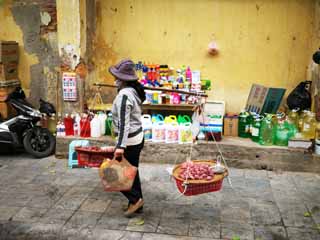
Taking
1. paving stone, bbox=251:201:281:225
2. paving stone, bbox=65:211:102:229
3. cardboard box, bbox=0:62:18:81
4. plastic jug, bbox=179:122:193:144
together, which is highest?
cardboard box, bbox=0:62:18:81

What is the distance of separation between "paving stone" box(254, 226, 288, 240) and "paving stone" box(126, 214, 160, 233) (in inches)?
47.6

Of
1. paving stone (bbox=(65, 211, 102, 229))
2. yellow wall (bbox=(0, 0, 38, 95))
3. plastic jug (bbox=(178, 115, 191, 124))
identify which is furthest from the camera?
yellow wall (bbox=(0, 0, 38, 95))

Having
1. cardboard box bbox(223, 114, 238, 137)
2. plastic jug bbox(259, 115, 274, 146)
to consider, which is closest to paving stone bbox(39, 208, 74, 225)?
cardboard box bbox(223, 114, 238, 137)

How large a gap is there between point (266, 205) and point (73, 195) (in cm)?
271

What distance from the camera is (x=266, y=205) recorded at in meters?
5.93

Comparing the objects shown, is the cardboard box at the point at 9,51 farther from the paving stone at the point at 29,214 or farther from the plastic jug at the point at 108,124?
the paving stone at the point at 29,214

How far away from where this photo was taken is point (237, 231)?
5180 mm

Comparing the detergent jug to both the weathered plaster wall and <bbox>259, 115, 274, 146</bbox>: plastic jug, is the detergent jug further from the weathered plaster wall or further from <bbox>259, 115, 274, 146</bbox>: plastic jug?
<bbox>259, 115, 274, 146</bbox>: plastic jug

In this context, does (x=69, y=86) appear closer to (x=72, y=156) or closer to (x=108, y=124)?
(x=108, y=124)

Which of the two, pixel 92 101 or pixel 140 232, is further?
pixel 92 101

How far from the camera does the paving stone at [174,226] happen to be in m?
5.19

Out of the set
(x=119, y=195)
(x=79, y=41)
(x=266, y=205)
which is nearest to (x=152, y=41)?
(x=79, y=41)

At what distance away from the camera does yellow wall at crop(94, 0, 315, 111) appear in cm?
792

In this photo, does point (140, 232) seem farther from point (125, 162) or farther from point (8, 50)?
A: point (8, 50)
